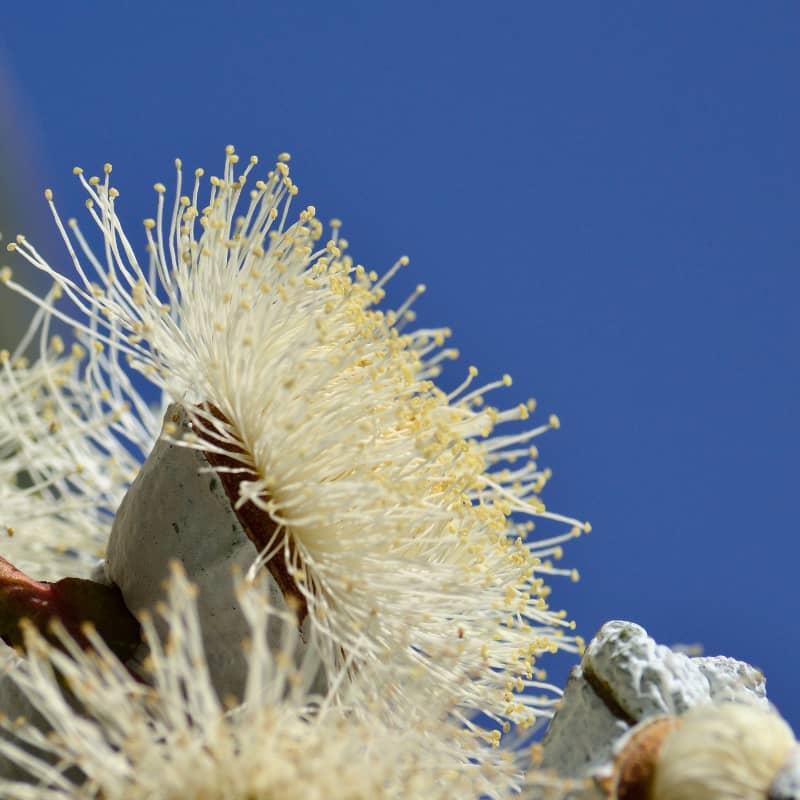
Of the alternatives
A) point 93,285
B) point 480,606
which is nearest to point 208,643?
point 480,606

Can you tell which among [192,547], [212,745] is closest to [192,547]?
[192,547]

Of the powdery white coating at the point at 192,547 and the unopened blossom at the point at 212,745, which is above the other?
the powdery white coating at the point at 192,547

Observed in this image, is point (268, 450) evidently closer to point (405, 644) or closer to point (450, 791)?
point (405, 644)

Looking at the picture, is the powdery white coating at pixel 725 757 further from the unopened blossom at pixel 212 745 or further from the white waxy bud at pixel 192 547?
the white waxy bud at pixel 192 547

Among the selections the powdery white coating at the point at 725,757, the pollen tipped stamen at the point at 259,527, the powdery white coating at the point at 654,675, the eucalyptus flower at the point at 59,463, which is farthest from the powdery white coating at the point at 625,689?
the eucalyptus flower at the point at 59,463

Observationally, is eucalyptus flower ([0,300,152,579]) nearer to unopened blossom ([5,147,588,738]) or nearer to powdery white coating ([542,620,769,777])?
unopened blossom ([5,147,588,738])

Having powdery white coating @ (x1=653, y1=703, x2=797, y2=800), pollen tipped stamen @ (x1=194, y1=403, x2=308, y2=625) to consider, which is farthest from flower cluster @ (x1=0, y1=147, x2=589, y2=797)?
powdery white coating @ (x1=653, y1=703, x2=797, y2=800)

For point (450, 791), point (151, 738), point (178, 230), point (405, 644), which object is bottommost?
point (151, 738)
